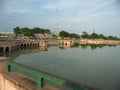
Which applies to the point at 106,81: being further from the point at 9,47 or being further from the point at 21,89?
the point at 9,47

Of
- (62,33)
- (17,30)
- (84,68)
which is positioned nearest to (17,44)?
(84,68)

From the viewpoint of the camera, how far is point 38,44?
9588 cm

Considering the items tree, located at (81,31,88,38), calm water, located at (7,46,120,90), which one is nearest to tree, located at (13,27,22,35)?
tree, located at (81,31,88,38)

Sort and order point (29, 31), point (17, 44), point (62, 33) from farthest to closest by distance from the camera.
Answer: point (62, 33) → point (29, 31) → point (17, 44)

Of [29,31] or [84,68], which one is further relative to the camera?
[29,31]

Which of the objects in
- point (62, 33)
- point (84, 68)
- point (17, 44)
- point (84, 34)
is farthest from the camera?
point (84, 34)

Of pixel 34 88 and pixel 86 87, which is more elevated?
pixel 86 87

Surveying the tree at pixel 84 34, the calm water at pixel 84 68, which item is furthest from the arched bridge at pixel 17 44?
the tree at pixel 84 34

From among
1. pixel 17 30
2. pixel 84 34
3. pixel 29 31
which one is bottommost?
pixel 84 34

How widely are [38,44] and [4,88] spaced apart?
84.3 m

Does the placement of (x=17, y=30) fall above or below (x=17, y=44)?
above

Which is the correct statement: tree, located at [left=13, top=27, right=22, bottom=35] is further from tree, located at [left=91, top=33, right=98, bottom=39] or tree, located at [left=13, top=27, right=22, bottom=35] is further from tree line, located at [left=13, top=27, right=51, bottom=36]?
tree, located at [left=91, top=33, right=98, bottom=39]

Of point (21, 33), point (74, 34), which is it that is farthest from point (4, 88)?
point (74, 34)

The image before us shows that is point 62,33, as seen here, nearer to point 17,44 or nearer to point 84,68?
point 17,44
